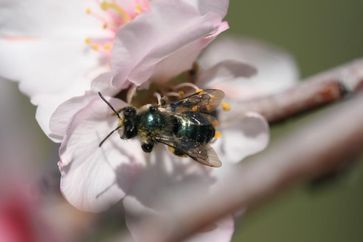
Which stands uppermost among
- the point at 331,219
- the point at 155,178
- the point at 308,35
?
the point at 155,178

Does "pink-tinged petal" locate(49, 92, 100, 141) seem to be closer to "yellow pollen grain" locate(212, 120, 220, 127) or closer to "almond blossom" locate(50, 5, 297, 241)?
"almond blossom" locate(50, 5, 297, 241)

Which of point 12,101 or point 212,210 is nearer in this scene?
point 212,210

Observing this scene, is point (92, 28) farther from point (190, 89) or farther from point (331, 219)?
point (331, 219)

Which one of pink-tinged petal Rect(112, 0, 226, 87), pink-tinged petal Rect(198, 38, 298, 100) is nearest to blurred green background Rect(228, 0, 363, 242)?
pink-tinged petal Rect(198, 38, 298, 100)

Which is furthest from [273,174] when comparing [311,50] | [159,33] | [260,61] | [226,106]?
[311,50]

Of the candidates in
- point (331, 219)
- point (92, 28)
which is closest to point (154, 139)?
point (92, 28)

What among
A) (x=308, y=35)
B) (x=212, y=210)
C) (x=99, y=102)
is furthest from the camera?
(x=308, y=35)
